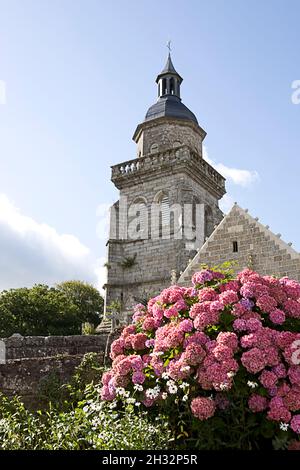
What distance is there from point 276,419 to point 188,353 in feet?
3.55

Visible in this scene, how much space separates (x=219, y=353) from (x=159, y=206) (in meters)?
17.9

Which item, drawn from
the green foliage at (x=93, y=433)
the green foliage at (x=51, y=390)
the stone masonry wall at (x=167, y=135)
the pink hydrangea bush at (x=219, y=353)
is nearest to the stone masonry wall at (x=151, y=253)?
the stone masonry wall at (x=167, y=135)

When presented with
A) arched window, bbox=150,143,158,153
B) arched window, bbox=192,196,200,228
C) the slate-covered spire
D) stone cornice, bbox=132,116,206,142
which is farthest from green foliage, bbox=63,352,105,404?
the slate-covered spire

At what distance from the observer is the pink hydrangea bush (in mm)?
5043

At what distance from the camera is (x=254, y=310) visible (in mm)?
5793

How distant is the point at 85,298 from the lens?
3812 cm

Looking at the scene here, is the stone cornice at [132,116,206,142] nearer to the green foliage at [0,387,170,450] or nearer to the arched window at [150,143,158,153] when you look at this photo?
the arched window at [150,143,158,153]

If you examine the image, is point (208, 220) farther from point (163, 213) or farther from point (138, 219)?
point (138, 219)

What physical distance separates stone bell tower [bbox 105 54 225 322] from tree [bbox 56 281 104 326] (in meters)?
13.7

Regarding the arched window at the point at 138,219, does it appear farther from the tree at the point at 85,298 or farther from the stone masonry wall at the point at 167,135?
the tree at the point at 85,298

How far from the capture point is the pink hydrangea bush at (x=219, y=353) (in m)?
5.04

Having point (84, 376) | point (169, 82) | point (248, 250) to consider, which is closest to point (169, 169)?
point (169, 82)
